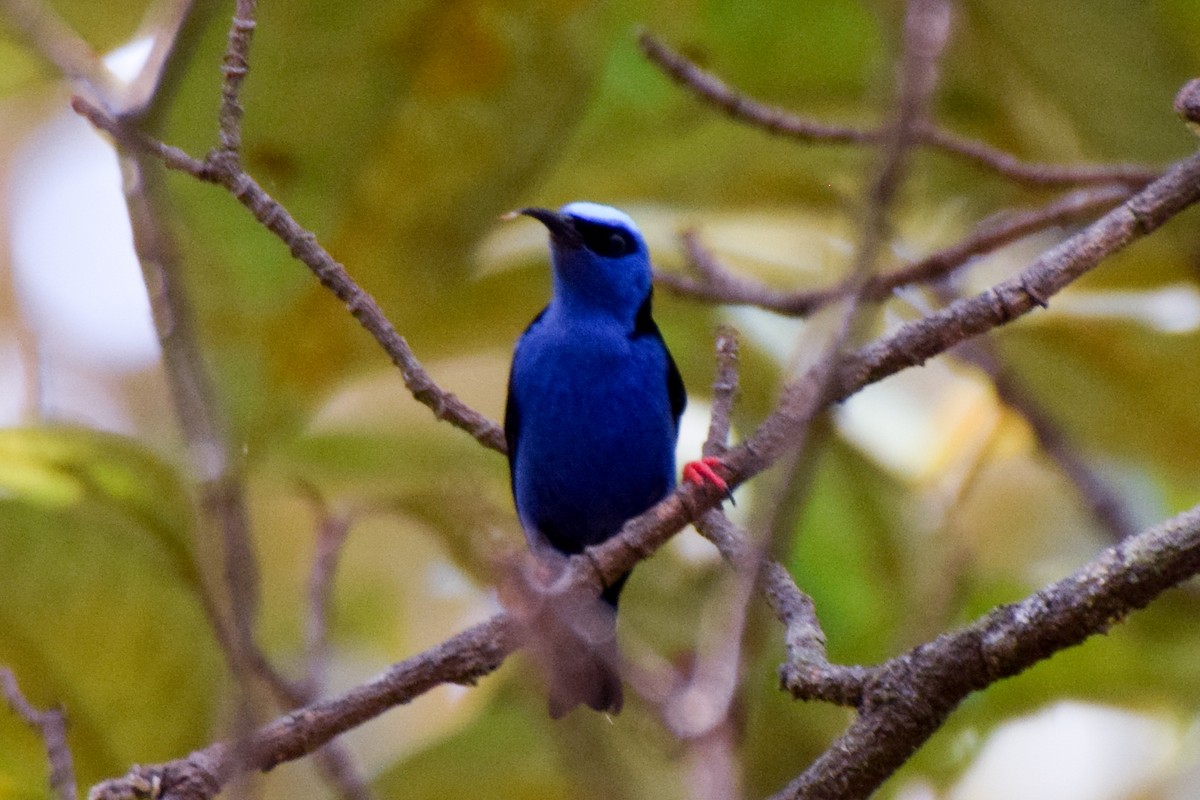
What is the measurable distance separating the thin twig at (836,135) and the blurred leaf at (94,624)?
1.58 m

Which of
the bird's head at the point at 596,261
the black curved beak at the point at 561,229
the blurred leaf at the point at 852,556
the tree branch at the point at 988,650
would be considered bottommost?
the blurred leaf at the point at 852,556

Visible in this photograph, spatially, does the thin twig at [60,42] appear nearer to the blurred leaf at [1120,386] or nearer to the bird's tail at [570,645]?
the bird's tail at [570,645]

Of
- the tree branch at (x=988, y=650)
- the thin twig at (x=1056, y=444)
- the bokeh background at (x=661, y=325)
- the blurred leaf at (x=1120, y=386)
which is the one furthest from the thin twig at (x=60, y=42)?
the blurred leaf at (x=1120, y=386)

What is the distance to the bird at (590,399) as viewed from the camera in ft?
12.5

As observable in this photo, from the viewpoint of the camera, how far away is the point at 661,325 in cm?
410

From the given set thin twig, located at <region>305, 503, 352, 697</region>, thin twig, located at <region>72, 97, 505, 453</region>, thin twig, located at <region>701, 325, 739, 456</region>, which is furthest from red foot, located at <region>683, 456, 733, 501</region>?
thin twig, located at <region>305, 503, 352, 697</region>

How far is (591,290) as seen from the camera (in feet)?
12.8

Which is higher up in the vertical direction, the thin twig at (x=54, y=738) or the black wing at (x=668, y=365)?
the thin twig at (x=54, y=738)

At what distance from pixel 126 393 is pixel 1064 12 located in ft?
10.7

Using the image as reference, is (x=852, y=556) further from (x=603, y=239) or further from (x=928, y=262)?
(x=603, y=239)

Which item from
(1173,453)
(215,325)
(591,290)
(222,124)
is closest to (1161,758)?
(1173,453)

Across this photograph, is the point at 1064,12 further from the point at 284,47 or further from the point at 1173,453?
the point at 284,47

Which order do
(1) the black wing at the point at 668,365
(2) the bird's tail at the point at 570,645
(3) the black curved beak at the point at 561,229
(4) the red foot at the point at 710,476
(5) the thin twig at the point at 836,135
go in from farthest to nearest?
(1) the black wing at the point at 668,365 < (3) the black curved beak at the point at 561,229 < (5) the thin twig at the point at 836,135 < (4) the red foot at the point at 710,476 < (2) the bird's tail at the point at 570,645

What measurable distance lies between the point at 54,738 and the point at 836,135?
6.87 feet
